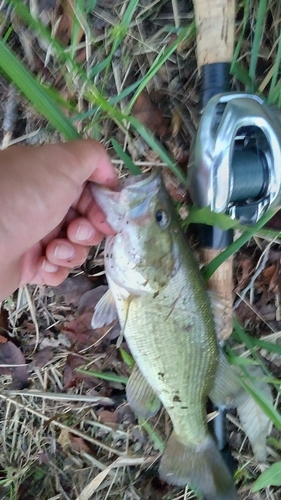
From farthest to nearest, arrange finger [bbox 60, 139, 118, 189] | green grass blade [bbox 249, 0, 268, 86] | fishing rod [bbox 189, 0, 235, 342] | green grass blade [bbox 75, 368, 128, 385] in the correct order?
green grass blade [bbox 75, 368, 128, 385] < green grass blade [bbox 249, 0, 268, 86] < fishing rod [bbox 189, 0, 235, 342] < finger [bbox 60, 139, 118, 189]

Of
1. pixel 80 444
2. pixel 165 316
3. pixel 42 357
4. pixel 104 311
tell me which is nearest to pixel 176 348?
pixel 165 316

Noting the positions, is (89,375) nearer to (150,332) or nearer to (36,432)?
(36,432)

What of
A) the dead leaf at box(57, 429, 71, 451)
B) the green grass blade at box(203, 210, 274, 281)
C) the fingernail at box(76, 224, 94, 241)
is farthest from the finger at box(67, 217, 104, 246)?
the dead leaf at box(57, 429, 71, 451)

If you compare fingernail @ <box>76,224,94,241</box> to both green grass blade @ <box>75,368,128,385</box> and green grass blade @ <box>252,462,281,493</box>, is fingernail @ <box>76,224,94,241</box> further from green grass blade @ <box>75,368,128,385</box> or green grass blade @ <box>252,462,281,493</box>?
green grass blade @ <box>252,462,281,493</box>

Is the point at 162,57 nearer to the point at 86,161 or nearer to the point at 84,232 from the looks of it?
the point at 86,161

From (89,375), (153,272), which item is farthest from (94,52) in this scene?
(89,375)

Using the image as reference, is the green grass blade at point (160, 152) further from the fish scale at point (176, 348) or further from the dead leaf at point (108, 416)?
the dead leaf at point (108, 416)

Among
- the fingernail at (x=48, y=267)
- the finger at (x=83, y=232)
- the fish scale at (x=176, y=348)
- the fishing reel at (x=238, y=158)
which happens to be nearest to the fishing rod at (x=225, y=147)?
the fishing reel at (x=238, y=158)
